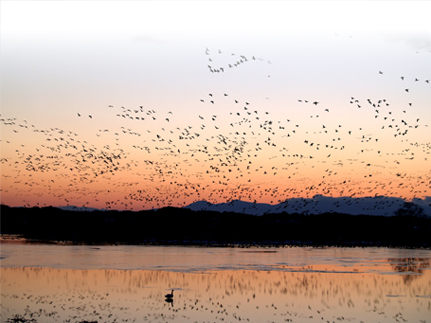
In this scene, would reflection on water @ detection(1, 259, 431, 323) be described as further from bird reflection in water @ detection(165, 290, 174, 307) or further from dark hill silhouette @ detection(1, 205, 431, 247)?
dark hill silhouette @ detection(1, 205, 431, 247)

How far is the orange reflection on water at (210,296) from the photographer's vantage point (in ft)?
83.8

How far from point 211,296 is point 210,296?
6 cm

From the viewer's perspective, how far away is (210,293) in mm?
31484

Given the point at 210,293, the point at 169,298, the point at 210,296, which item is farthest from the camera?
the point at 210,293

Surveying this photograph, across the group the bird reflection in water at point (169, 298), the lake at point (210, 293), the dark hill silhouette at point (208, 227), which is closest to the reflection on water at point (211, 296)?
the lake at point (210, 293)

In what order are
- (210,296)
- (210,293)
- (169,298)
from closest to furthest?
(169,298) → (210,296) → (210,293)

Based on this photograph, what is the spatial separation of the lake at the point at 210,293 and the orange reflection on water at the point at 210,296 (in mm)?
46

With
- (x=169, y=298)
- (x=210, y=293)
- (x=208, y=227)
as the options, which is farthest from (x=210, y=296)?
(x=208, y=227)

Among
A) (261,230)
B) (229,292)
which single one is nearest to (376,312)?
(229,292)

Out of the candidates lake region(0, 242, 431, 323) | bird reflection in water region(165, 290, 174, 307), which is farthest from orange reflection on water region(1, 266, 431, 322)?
bird reflection in water region(165, 290, 174, 307)

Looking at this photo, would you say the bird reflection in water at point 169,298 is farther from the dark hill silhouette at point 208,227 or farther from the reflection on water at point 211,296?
the dark hill silhouette at point 208,227

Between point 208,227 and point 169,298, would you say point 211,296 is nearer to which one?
point 169,298

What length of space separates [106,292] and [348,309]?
44.9ft

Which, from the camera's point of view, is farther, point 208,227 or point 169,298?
point 208,227
